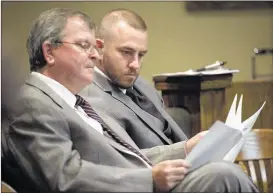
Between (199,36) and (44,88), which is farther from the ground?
(44,88)

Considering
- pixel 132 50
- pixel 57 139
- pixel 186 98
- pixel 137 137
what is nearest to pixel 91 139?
pixel 57 139

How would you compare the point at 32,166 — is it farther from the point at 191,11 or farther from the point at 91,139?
the point at 191,11

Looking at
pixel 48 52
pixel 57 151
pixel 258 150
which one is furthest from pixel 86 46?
pixel 258 150

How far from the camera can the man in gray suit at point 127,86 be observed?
2.01 meters

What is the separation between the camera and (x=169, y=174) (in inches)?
54.3

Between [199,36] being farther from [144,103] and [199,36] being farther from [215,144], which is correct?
[215,144]

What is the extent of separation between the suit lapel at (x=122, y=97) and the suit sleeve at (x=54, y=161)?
639 millimetres

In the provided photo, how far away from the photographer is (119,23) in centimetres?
216

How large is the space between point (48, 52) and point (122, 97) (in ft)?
1.89

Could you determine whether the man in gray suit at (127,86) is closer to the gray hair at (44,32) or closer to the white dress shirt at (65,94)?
the white dress shirt at (65,94)

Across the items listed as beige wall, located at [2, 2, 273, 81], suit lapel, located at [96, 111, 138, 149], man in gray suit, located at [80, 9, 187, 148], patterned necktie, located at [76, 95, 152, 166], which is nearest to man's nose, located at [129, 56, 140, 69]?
man in gray suit, located at [80, 9, 187, 148]

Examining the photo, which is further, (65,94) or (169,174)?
(65,94)

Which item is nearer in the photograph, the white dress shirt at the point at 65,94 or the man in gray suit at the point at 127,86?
the white dress shirt at the point at 65,94

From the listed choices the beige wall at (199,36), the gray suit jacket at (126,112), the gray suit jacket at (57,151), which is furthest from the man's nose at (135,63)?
the beige wall at (199,36)
